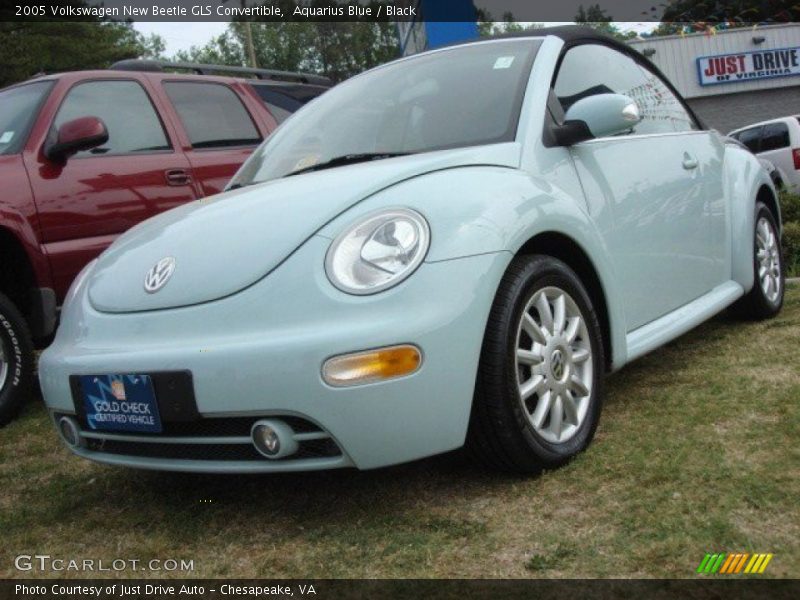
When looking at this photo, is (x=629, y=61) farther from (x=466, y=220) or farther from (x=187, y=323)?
(x=187, y=323)

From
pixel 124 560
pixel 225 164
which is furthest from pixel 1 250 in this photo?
pixel 124 560

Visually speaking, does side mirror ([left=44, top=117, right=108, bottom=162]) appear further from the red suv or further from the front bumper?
the front bumper

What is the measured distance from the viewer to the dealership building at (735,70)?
1080 inches

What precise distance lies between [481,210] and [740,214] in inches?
86.4

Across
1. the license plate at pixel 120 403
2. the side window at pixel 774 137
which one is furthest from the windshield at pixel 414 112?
the side window at pixel 774 137

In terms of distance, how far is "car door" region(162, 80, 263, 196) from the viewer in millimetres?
5473

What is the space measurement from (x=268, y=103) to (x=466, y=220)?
3.85 m

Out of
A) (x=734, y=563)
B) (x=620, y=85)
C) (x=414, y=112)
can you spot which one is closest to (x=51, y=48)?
(x=620, y=85)

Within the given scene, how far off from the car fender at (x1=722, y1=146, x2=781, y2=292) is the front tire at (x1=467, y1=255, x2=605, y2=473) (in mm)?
1571

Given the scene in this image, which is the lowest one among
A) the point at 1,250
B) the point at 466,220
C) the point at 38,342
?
the point at 38,342

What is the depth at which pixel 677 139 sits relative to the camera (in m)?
4.07

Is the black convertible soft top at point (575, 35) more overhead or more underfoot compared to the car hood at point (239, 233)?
more overhead

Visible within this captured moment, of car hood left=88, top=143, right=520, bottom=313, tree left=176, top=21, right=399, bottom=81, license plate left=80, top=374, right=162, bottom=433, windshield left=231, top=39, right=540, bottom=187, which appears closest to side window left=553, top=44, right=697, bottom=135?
windshield left=231, top=39, right=540, bottom=187

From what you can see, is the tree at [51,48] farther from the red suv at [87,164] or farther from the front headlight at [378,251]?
the front headlight at [378,251]
